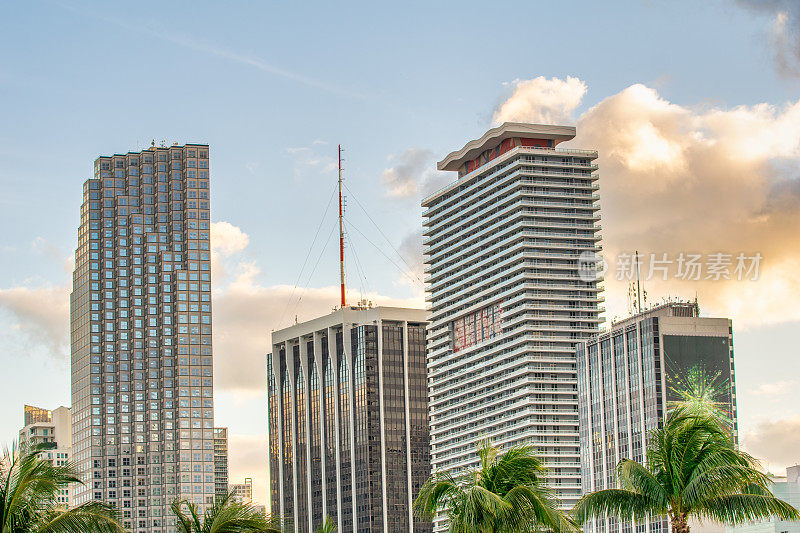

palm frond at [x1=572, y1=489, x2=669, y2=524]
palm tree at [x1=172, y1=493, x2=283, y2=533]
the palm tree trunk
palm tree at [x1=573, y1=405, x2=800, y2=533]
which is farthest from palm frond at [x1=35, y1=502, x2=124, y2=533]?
the palm tree trunk

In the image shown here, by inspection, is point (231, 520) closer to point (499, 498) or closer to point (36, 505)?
point (36, 505)

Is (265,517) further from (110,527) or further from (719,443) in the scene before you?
(719,443)

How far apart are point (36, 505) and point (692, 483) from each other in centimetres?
2043

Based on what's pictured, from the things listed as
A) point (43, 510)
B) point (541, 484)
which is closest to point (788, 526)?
point (541, 484)

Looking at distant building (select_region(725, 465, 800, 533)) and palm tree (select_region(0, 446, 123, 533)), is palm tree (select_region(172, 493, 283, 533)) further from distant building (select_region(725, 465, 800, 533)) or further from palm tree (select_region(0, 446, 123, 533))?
distant building (select_region(725, 465, 800, 533))

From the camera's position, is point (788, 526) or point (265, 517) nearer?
point (265, 517)

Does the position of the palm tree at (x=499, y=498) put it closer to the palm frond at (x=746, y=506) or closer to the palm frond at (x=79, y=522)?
the palm frond at (x=746, y=506)

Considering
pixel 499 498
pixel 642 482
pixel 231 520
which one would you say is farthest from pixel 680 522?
pixel 231 520

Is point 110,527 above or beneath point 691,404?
beneath

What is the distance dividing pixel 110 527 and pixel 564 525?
1795 centimetres

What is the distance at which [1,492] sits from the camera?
3831cm

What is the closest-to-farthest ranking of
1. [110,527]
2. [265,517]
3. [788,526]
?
[110,527] → [265,517] → [788,526]

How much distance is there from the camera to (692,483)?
144 ft

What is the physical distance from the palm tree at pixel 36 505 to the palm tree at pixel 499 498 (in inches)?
547
